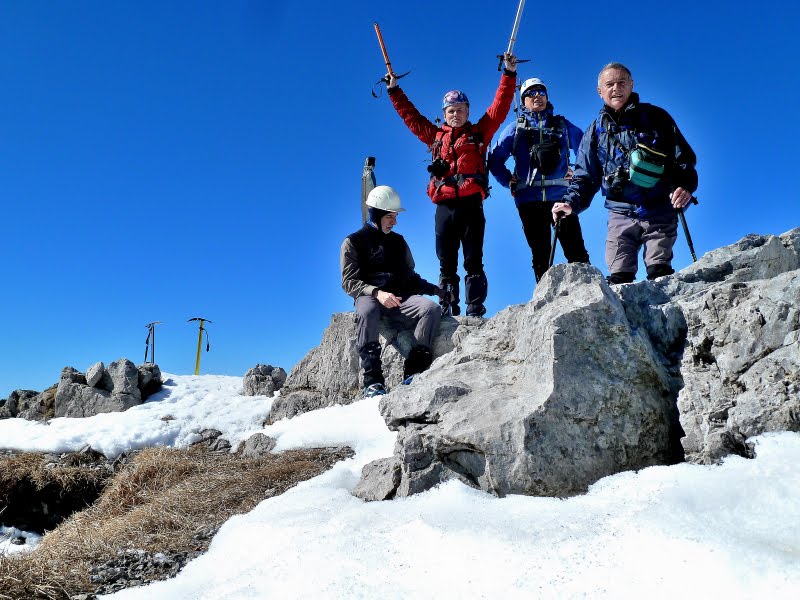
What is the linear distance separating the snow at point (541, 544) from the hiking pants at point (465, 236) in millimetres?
4840

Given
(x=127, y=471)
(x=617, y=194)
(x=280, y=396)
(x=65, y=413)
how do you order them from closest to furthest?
(x=617, y=194), (x=127, y=471), (x=280, y=396), (x=65, y=413)

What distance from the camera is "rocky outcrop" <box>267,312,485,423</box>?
8836 mm

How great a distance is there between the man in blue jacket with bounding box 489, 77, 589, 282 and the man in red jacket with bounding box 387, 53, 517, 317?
30 cm

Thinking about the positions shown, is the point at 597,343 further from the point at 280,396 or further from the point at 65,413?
the point at 65,413

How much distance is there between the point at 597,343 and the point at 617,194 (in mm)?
2822

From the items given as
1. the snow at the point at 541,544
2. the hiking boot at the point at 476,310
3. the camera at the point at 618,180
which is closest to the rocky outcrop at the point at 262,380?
the hiking boot at the point at 476,310

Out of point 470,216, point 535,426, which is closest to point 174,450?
point 470,216

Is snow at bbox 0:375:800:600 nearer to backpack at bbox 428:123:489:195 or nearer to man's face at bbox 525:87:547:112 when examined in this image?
backpack at bbox 428:123:489:195

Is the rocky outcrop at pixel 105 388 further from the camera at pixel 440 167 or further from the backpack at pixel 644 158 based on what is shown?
the backpack at pixel 644 158

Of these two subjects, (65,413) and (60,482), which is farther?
(65,413)

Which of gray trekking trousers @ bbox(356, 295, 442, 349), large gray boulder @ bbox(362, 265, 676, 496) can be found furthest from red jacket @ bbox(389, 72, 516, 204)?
large gray boulder @ bbox(362, 265, 676, 496)

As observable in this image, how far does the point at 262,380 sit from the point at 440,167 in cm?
584

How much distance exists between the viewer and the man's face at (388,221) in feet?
29.6

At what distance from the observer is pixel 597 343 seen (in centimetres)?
412
